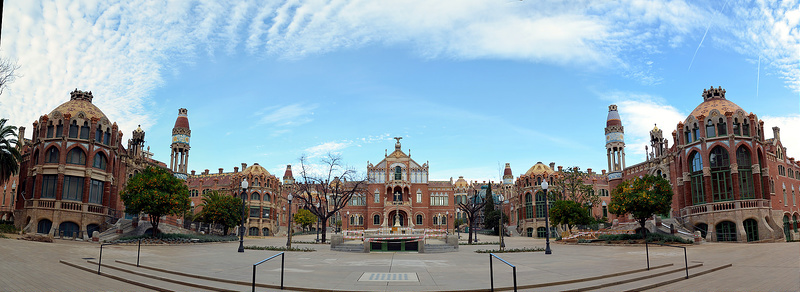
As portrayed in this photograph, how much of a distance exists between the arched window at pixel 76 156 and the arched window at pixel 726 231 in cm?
5685

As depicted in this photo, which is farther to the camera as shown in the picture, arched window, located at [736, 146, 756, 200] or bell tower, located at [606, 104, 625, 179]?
bell tower, located at [606, 104, 625, 179]

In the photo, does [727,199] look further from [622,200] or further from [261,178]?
[261,178]

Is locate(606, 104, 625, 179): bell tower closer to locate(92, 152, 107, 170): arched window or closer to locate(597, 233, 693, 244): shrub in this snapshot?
locate(597, 233, 693, 244): shrub

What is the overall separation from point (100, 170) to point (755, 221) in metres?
58.4

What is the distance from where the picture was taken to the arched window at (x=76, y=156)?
141 feet

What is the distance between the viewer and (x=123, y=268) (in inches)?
675

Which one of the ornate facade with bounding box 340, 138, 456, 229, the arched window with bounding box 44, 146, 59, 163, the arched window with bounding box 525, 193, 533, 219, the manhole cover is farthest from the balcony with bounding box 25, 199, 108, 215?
the arched window with bounding box 525, 193, 533, 219

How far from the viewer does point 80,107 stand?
45.4 metres

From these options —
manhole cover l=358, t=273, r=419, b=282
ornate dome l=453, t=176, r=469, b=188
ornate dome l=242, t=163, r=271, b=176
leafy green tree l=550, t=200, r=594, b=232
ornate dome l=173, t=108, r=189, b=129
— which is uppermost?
ornate dome l=173, t=108, r=189, b=129

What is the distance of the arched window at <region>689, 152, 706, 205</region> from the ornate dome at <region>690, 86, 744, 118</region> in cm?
410

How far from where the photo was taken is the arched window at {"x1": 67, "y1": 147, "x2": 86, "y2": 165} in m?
43.1

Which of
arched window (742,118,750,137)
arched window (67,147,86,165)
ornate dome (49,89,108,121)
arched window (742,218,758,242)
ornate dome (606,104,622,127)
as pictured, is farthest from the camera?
ornate dome (606,104,622,127)

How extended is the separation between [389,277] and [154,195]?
2919 centimetres

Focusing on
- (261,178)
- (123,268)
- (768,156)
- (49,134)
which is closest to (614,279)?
(123,268)
